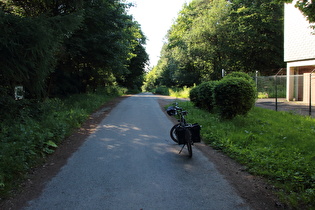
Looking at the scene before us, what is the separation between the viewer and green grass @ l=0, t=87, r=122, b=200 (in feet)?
14.5

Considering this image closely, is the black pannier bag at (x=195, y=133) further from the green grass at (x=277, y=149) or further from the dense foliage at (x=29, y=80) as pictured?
the dense foliage at (x=29, y=80)

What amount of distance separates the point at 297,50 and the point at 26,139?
63.1 feet

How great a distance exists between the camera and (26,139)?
5.93 metres

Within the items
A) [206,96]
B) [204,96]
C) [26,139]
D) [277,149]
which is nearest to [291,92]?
[204,96]

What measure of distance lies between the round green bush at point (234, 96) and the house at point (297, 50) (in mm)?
9498

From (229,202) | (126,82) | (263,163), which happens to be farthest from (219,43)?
(229,202)

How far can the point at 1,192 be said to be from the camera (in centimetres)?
378

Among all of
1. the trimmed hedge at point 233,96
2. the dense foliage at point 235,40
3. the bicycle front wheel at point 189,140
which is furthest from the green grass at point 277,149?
the dense foliage at point 235,40

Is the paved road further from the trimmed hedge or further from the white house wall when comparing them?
the white house wall

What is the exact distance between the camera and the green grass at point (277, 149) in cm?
403

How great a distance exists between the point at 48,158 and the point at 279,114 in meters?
10.5

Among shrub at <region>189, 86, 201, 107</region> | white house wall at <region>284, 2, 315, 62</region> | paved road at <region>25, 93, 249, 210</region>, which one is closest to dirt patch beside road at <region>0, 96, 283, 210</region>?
paved road at <region>25, 93, 249, 210</region>

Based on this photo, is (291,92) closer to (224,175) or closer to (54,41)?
(224,175)

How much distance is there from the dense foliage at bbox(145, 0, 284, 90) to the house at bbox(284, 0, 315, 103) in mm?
9508
